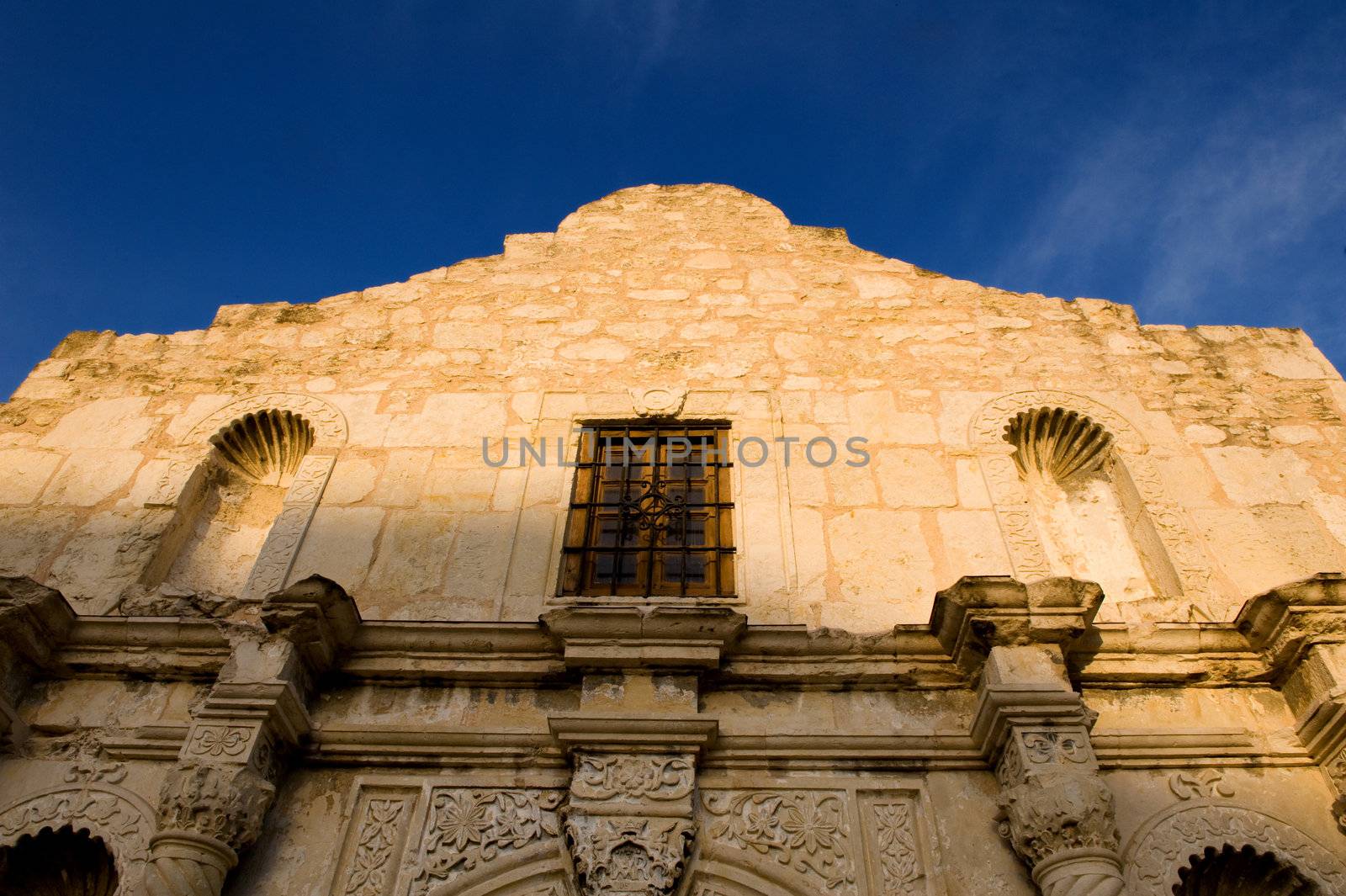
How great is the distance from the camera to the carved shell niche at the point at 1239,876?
430 cm

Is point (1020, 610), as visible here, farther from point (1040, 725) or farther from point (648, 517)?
point (648, 517)

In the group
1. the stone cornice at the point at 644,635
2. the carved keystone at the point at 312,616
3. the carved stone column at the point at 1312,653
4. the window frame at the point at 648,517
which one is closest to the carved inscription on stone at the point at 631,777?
the stone cornice at the point at 644,635

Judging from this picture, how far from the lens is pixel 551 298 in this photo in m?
7.31

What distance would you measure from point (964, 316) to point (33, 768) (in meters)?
6.04

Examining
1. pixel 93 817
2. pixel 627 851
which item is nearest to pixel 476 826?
pixel 627 851

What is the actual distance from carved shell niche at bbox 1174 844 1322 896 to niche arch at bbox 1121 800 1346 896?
0.07 ft

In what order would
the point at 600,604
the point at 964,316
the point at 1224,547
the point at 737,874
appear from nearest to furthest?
the point at 737,874 → the point at 600,604 → the point at 1224,547 → the point at 964,316

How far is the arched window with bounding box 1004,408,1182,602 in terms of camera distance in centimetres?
576

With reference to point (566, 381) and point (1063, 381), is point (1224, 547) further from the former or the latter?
point (566, 381)

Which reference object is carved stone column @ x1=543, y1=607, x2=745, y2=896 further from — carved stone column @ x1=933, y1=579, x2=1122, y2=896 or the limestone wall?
carved stone column @ x1=933, y1=579, x2=1122, y2=896

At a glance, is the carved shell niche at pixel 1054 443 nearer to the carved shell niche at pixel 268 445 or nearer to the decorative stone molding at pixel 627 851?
the decorative stone molding at pixel 627 851

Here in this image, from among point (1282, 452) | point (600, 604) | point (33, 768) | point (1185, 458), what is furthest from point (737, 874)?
point (1282, 452)

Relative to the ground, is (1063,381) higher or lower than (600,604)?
higher

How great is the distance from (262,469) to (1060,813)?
16.8 feet
